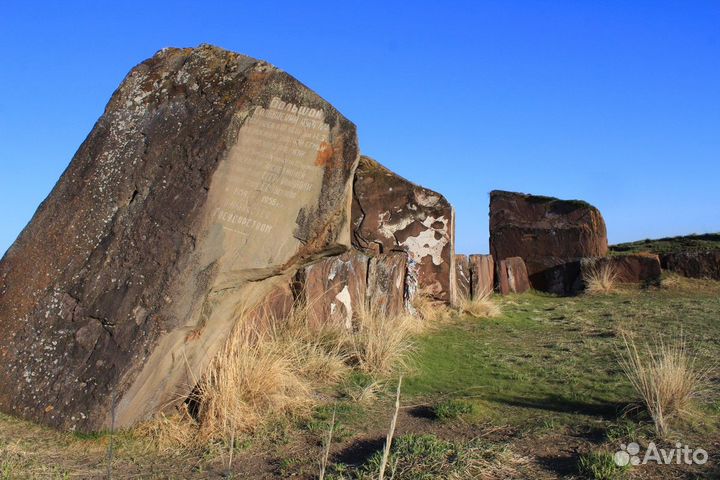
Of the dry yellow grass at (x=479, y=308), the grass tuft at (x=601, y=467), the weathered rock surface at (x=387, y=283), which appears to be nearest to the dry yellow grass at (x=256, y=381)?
the grass tuft at (x=601, y=467)

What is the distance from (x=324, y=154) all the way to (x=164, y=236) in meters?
1.04

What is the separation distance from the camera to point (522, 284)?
1049 cm

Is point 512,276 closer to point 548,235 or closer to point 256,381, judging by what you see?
point 548,235

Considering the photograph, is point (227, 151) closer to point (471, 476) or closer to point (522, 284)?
point (471, 476)

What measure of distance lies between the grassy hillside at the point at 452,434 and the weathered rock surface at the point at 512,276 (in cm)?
469

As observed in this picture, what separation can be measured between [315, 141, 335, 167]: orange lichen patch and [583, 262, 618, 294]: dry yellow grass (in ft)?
20.3

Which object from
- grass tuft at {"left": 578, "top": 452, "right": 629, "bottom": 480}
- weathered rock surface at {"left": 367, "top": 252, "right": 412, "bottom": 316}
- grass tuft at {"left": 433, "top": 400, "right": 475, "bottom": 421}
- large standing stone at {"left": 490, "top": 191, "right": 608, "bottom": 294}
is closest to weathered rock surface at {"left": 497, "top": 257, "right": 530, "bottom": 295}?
large standing stone at {"left": 490, "top": 191, "right": 608, "bottom": 294}

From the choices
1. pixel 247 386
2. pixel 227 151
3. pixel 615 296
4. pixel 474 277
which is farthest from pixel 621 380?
pixel 615 296

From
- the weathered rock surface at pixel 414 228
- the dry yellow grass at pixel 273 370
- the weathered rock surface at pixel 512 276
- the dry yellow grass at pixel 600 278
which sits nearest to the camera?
the dry yellow grass at pixel 273 370

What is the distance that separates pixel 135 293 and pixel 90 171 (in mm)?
1142

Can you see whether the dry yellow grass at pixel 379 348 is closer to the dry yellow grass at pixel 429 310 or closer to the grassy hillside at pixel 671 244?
the dry yellow grass at pixel 429 310

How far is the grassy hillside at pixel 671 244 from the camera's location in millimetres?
11528

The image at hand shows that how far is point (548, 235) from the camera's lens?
A: 36.0 feet

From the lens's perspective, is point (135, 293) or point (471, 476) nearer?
point (471, 476)
